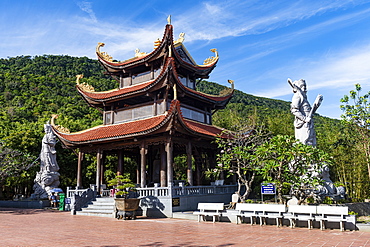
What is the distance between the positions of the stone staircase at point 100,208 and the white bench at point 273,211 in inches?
286

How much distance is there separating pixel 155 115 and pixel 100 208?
632 cm

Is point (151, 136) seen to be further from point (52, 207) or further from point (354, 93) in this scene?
point (354, 93)

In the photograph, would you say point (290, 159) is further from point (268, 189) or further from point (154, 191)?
point (154, 191)

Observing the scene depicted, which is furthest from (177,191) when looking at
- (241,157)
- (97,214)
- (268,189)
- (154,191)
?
(268,189)

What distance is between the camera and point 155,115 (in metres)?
19.0

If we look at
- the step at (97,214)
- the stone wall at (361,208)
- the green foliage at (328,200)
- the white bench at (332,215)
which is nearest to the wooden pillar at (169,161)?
the step at (97,214)

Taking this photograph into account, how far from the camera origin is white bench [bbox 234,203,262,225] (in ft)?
37.2

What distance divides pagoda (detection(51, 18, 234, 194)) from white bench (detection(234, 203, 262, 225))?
15.4 feet

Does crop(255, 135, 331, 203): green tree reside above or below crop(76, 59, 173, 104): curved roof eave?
below

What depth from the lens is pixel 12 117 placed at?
45.9 metres

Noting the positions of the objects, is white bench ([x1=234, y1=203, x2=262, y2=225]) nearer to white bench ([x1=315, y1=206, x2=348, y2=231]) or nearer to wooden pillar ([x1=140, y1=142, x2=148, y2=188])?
white bench ([x1=315, y1=206, x2=348, y2=231])

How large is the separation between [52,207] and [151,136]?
29.9 feet

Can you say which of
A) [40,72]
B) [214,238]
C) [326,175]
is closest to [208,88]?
[40,72]

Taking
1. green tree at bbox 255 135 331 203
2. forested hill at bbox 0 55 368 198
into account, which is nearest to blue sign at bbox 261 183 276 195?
green tree at bbox 255 135 331 203
